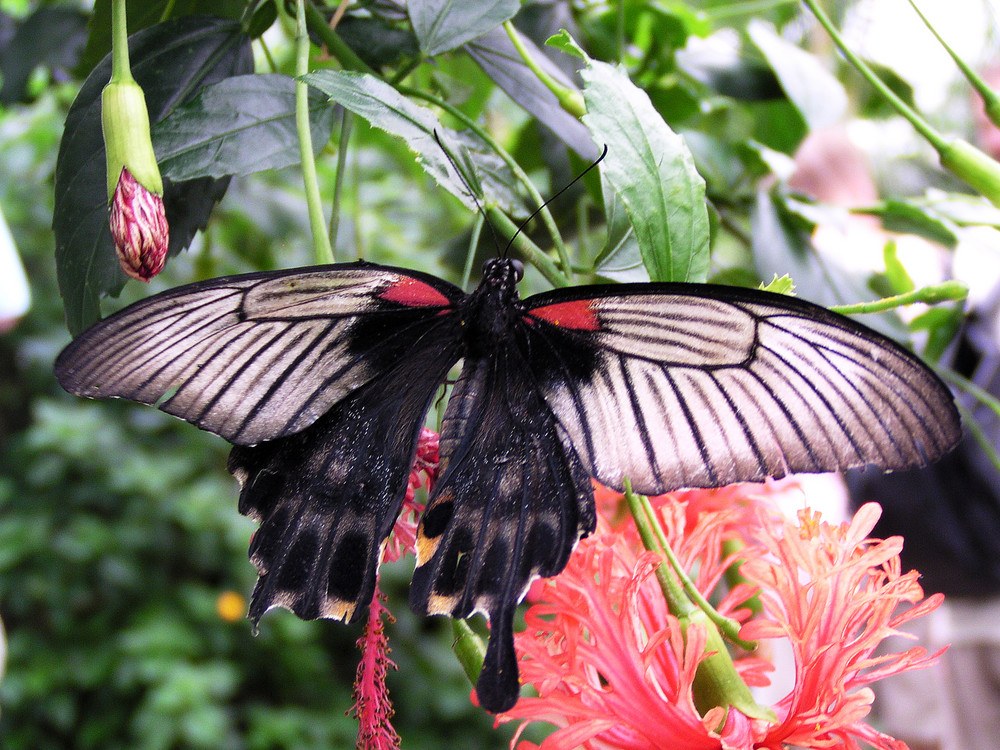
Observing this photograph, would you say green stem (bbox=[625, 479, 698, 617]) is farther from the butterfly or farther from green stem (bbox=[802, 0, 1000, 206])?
green stem (bbox=[802, 0, 1000, 206])

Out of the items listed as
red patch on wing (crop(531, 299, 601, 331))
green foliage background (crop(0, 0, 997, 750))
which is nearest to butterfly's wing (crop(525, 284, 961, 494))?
red patch on wing (crop(531, 299, 601, 331))

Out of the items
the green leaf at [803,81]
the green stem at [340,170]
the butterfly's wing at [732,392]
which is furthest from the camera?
the green leaf at [803,81]

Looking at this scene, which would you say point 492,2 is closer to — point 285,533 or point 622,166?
point 622,166

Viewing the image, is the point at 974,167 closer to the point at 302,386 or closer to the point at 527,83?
the point at 527,83

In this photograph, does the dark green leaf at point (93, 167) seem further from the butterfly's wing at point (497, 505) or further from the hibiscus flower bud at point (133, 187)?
the butterfly's wing at point (497, 505)

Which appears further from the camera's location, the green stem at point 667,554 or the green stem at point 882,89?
the green stem at point 882,89

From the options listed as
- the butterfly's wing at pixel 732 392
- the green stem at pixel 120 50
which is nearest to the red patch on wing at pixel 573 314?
the butterfly's wing at pixel 732 392

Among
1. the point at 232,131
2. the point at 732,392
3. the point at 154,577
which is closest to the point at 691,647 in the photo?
the point at 732,392
